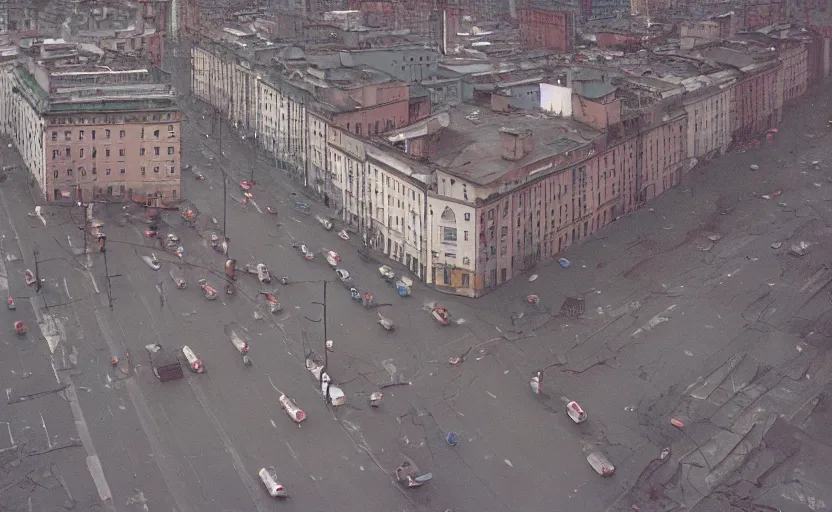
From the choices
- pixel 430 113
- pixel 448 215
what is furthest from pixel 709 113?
pixel 448 215

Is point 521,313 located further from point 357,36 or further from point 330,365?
point 357,36

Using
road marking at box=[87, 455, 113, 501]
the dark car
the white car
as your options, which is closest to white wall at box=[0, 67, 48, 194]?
the dark car

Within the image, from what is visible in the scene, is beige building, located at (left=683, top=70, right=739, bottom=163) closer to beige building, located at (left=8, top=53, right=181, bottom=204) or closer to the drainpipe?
the drainpipe

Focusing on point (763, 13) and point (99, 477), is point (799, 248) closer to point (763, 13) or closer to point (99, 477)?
point (99, 477)

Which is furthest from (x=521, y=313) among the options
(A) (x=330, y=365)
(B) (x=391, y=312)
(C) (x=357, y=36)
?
(C) (x=357, y=36)

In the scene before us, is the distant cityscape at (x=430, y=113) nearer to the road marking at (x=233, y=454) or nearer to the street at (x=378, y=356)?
the street at (x=378, y=356)

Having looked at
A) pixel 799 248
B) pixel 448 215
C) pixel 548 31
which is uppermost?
pixel 548 31

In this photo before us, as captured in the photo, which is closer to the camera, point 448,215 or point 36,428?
point 36,428
